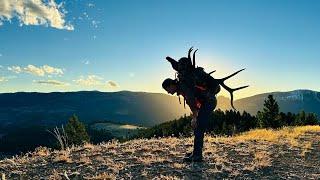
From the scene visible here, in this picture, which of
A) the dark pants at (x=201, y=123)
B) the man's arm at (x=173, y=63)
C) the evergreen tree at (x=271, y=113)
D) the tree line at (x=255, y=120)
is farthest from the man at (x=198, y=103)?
the evergreen tree at (x=271, y=113)

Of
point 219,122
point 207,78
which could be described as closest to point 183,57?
point 207,78

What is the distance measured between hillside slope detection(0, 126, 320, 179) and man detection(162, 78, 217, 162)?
53cm

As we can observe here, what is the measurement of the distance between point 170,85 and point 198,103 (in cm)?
116

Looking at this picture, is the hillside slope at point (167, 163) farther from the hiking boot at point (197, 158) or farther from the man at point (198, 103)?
the man at point (198, 103)

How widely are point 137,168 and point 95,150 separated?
4.36m

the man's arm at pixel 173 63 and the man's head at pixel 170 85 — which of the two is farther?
the man's head at pixel 170 85


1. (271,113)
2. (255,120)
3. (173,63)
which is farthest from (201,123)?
(255,120)

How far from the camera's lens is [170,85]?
14766 millimetres

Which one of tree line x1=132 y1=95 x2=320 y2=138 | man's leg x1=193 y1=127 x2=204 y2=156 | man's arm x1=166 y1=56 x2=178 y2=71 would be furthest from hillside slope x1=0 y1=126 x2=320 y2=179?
tree line x1=132 y1=95 x2=320 y2=138

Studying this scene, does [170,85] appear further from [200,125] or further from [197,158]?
[197,158]

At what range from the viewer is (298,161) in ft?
53.0

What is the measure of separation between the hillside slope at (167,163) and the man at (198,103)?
0.53 meters

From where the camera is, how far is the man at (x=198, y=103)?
14.6 meters

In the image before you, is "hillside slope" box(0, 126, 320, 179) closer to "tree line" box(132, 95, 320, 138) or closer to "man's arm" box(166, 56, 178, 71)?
"man's arm" box(166, 56, 178, 71)
